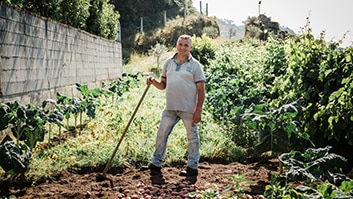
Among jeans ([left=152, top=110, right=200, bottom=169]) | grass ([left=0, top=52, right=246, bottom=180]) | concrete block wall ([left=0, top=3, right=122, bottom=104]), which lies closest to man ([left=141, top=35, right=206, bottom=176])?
jeans ([left=152, top=110, right=200, bottom=169])

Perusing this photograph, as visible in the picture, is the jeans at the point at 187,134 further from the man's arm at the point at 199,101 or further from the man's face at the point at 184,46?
the man's face at the point at 184,46

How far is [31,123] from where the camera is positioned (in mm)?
4035

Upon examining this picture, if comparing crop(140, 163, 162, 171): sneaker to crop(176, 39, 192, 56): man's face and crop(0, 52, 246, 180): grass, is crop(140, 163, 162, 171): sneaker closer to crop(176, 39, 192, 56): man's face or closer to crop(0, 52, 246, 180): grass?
crop(0, 52, 246, 180): grass

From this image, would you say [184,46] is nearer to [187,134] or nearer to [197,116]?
[197,116]

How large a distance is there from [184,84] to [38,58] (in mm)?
3973

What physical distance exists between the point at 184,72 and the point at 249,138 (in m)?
2.03

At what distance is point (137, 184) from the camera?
3.93 meters

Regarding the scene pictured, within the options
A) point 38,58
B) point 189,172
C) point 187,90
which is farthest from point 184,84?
point 38,58

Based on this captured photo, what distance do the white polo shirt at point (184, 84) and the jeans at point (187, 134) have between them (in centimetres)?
12

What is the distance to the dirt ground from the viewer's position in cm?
362

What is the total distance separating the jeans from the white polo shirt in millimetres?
119

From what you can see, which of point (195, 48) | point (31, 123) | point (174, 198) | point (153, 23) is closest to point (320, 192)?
point (174, 198)

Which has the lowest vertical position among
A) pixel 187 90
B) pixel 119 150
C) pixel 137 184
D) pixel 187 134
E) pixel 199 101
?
pixel 137 184

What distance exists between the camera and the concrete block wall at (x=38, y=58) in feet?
19.3
